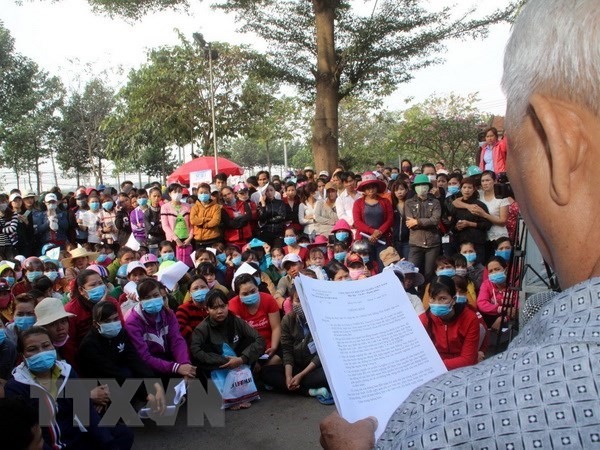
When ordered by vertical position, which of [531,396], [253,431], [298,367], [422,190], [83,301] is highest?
[531,396]

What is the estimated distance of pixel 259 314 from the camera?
6.06 metres

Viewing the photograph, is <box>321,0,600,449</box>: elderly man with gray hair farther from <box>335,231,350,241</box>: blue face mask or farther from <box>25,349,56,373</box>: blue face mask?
<box>335,231,350,241</box>: blue face mask

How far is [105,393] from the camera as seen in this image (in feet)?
13.5

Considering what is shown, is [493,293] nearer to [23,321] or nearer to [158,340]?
[158,340]

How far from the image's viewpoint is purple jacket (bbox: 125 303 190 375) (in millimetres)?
4951

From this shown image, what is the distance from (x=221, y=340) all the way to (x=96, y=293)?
1215mm

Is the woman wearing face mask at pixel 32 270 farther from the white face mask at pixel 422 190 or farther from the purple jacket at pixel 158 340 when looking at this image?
the white face mask at pixel 422 190

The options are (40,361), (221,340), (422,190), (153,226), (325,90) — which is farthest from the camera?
(325,90)

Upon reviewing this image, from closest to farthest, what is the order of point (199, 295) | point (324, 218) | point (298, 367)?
point (298, 367) → point (199, 295) → point (324, 218)

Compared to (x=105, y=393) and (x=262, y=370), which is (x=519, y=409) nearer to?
(x=105, y=393)

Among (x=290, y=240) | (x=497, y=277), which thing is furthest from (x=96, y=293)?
Result: (x=497, y=277)

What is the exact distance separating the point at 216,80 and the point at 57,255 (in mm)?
16578

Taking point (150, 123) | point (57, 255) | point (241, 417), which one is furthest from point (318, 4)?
point (150, 123)

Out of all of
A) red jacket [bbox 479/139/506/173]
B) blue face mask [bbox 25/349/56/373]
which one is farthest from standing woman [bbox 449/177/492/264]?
blue face mask [bbox 25/349/56/373]
